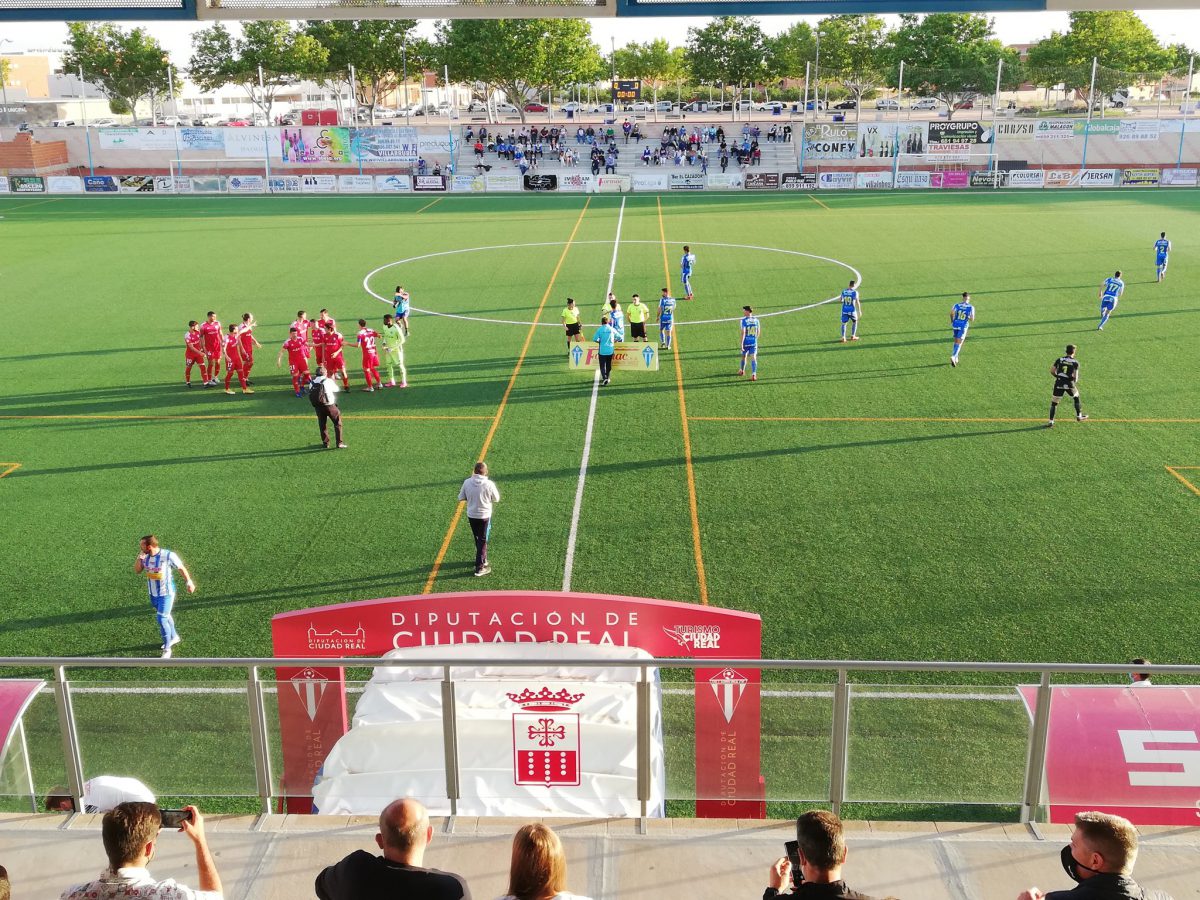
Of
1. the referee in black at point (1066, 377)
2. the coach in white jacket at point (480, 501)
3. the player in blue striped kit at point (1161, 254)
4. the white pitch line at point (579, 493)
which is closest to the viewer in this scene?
the coach in white jacket at point (480, 501)

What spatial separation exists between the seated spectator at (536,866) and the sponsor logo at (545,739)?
2.82 meters

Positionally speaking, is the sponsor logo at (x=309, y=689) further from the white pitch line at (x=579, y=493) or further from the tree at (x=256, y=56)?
the tree at (x=256, y=56)

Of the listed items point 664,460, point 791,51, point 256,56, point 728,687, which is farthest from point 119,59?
point 728,687

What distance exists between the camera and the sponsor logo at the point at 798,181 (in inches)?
2455

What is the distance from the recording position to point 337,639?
8.84 m

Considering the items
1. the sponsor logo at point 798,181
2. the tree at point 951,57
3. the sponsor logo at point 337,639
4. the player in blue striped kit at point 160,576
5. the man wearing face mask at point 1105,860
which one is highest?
the tree at point 951,57

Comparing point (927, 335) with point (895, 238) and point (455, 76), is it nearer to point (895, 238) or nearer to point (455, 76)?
point (895, 238)

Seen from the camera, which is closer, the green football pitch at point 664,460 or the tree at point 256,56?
the green football pitch at point 664,460

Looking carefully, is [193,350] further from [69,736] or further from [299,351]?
[69,736]

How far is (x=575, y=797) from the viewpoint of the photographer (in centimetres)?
704

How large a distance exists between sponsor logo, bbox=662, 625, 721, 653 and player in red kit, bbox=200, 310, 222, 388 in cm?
1559

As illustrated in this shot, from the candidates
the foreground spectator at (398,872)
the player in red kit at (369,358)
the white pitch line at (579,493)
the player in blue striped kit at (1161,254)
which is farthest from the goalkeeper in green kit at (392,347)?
the player in blue striped kit at (1161,254)

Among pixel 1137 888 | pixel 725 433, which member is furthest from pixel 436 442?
pixel 1137 888

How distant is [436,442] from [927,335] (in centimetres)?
1327
